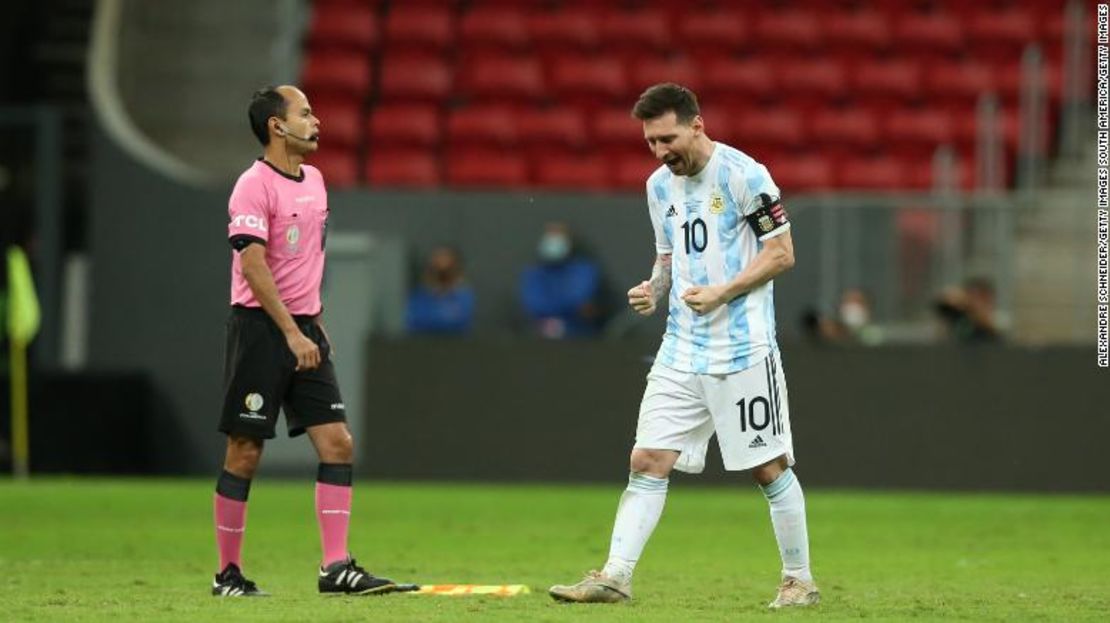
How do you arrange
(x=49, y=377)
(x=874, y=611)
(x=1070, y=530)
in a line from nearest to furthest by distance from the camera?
1. (x=874, y=611)
2. (x=1070, y=530)
3. (x=49, y=377)

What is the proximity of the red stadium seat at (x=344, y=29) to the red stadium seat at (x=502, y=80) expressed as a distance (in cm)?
118

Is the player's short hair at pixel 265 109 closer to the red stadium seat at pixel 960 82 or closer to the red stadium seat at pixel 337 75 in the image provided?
the red stadium seat at pixel 337 75

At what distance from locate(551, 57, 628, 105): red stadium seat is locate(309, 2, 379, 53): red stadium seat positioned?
212 cm

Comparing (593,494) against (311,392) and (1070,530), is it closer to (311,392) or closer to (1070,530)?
(1070,530)

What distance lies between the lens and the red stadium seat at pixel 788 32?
23.4 m

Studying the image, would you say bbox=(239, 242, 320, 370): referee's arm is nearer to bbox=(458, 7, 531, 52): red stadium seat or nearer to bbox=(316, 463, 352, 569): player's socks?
bbox=(316, 463, 352, 569): player's socks

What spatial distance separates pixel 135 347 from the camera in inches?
848

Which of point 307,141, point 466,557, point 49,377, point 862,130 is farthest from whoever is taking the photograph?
point 862,130

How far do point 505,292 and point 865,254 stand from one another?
387cm

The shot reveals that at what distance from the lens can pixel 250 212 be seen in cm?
888

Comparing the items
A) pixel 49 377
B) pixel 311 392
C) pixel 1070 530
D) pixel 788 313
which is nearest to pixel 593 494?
pixel 788 313

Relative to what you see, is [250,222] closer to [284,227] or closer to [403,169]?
[284,227]

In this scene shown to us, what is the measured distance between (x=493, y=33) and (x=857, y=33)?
4.05 metres

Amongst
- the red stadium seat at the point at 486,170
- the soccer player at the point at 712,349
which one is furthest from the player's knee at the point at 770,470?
the red stadium seat at the point at 486,170
